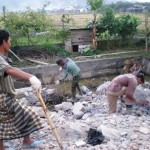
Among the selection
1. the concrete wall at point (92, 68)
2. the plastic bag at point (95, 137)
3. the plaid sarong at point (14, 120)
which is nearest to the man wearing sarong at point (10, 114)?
the plaid sarong at point (14, 120)

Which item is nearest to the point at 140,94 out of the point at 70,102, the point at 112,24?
the point at 70,102

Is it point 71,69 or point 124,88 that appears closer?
point 124,88

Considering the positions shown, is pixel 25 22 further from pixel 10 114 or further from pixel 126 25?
pixel 10 114

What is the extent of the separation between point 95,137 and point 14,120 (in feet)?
4.52

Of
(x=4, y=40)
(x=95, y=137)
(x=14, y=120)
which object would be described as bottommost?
(x=95, y=137)

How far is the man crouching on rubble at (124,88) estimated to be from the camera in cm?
765

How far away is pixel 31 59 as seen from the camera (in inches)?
612

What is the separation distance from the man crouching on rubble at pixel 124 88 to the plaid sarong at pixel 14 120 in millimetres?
3481

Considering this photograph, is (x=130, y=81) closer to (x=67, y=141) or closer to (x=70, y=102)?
(x=67, y=141)

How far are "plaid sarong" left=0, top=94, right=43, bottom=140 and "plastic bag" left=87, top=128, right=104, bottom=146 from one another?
1006 millimetres

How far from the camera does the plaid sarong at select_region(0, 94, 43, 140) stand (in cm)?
461

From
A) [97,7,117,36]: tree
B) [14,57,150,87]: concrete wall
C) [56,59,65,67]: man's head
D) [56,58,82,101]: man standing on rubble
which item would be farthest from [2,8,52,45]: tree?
[56,59,65,67]: man's head

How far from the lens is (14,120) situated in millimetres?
4652

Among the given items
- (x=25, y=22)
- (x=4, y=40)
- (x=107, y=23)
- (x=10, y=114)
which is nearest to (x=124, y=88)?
(x=10, y=114)
